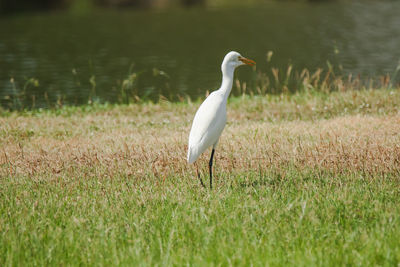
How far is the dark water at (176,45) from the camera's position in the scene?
58.4 ft

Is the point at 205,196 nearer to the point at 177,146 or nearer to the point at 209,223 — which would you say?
the point at 209,223

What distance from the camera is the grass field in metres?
4.08

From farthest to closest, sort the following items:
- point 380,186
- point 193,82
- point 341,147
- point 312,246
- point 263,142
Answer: point 193,82 → point 263,142 → point 341,147 → point 380,186 → point 312,246

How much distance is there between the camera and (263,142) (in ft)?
24.1

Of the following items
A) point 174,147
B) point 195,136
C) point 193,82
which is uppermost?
point 195,136

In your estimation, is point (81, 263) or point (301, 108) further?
point (301, 108)

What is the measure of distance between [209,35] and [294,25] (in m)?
6.27

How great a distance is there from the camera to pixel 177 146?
7441 millimetres

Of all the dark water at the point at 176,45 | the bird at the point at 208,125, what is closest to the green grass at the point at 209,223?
the bird at the point at 208,125

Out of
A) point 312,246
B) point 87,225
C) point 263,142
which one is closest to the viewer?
point 312,246

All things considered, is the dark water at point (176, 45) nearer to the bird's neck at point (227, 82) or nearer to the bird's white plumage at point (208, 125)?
the bird's neck at point (227, 82)

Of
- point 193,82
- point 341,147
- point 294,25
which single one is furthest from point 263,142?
point 294,25

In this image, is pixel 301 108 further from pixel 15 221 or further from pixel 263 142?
pixel 15 221

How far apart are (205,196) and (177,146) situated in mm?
2188
